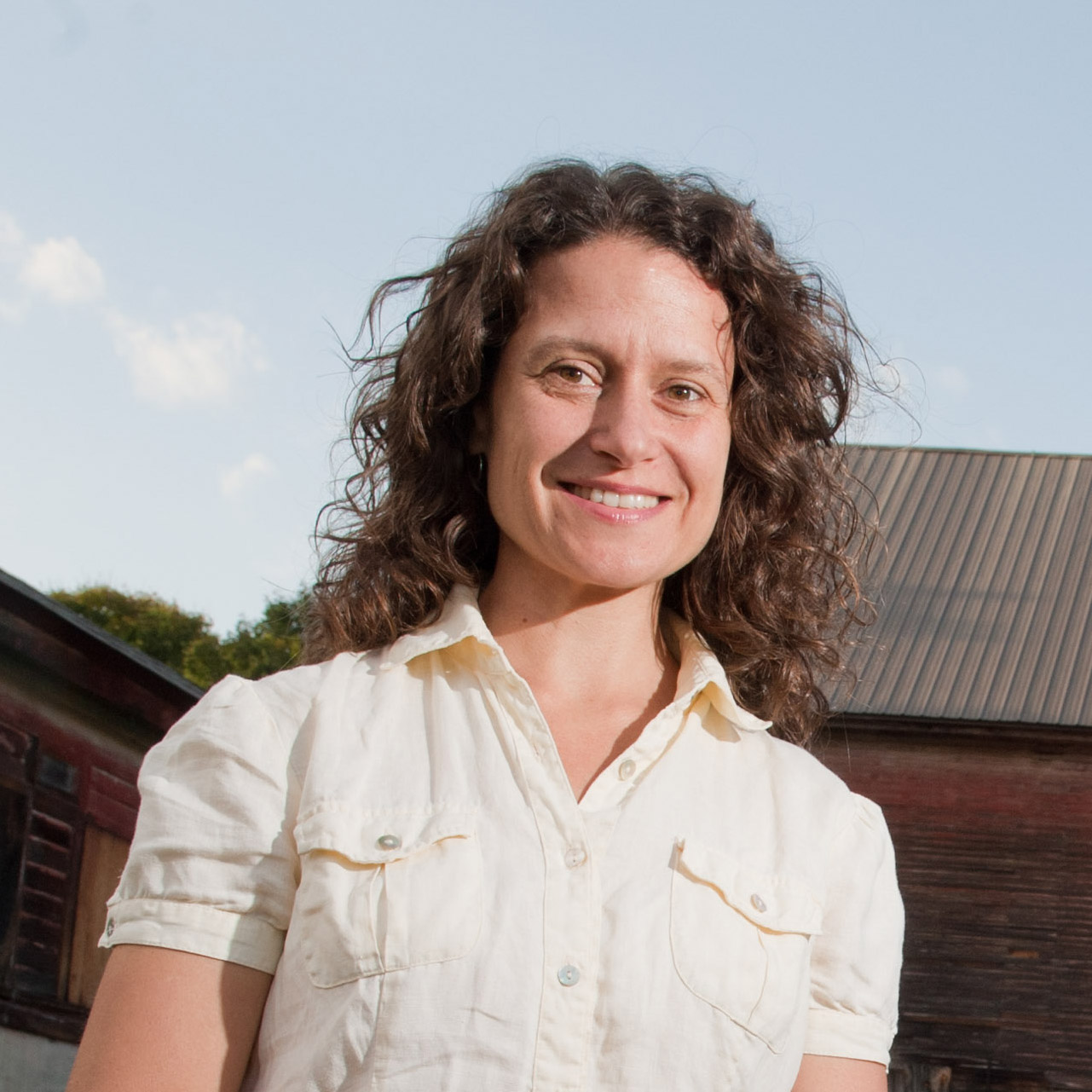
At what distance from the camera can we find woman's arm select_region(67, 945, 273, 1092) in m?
1.85

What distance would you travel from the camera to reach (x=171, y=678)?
12.8 metres

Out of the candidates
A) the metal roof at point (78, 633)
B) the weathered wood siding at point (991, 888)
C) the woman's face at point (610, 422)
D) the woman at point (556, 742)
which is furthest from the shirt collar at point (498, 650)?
the weathered wood siding at point (991, 888)

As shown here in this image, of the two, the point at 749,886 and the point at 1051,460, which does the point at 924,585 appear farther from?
the point at 749,886

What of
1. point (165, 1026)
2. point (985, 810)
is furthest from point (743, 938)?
point (985, 810)

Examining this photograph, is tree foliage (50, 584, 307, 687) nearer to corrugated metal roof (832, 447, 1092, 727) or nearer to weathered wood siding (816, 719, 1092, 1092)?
corrugated metal roof (832, 447, 1092, 727)

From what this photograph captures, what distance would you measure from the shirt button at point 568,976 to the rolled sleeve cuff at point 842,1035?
45 centimetres

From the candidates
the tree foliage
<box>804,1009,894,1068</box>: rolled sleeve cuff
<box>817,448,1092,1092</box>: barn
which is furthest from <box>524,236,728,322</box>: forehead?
the tree foliage

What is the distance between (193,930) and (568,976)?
0.46 m

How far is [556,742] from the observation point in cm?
223

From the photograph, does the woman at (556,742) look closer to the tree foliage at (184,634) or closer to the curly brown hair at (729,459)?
the curly brown hair at (729,459)

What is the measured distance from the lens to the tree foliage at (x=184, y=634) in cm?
4975

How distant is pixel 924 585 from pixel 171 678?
25.6 feet

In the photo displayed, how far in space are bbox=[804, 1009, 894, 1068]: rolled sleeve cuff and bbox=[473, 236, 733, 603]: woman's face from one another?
676 millimetres

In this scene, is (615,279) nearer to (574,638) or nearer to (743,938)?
(574,638)
